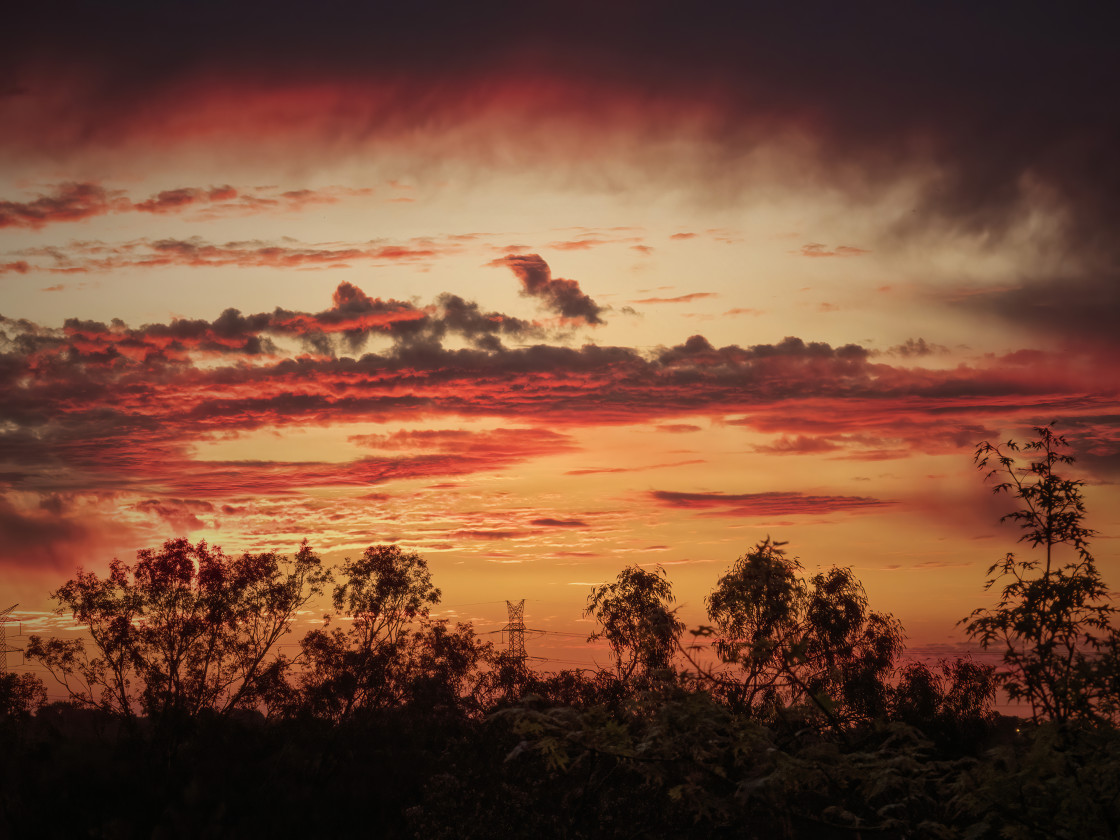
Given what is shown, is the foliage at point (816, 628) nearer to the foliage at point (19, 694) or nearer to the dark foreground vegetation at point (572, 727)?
the dark foreground vegetation at point (572, 727)

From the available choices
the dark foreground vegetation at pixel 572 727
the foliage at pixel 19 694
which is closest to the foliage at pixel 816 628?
the dark foreground vegetation at pixel 572 727

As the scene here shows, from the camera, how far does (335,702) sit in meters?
47.2

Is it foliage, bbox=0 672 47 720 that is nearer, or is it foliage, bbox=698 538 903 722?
foliage, bbox=698 538 903 722

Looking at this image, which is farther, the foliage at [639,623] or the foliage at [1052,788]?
the foliage at [639,623]

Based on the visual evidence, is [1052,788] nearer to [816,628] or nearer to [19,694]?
[816,628]

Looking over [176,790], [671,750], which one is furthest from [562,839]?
[176,790]

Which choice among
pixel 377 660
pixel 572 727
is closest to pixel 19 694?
pixel 377 660

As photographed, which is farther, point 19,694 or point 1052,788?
point 19,694

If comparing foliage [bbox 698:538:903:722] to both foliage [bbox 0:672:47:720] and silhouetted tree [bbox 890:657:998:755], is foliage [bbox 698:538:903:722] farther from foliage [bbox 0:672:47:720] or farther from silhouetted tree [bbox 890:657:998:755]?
foliage [bbox 0:672:47:720]

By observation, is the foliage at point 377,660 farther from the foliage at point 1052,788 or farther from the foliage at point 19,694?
the foliage at point 1052,788

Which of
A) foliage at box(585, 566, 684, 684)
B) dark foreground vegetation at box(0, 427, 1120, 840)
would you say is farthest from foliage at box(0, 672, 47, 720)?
foliage at box(585, 566, 684, 684)

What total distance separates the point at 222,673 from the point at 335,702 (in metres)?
7.02

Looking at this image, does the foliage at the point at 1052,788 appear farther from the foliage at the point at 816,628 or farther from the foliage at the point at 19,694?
the foliage at the point at 19,694

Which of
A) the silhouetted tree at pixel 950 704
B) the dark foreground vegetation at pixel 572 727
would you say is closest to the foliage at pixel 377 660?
the dark foreground vegetation at pixel 572 727
